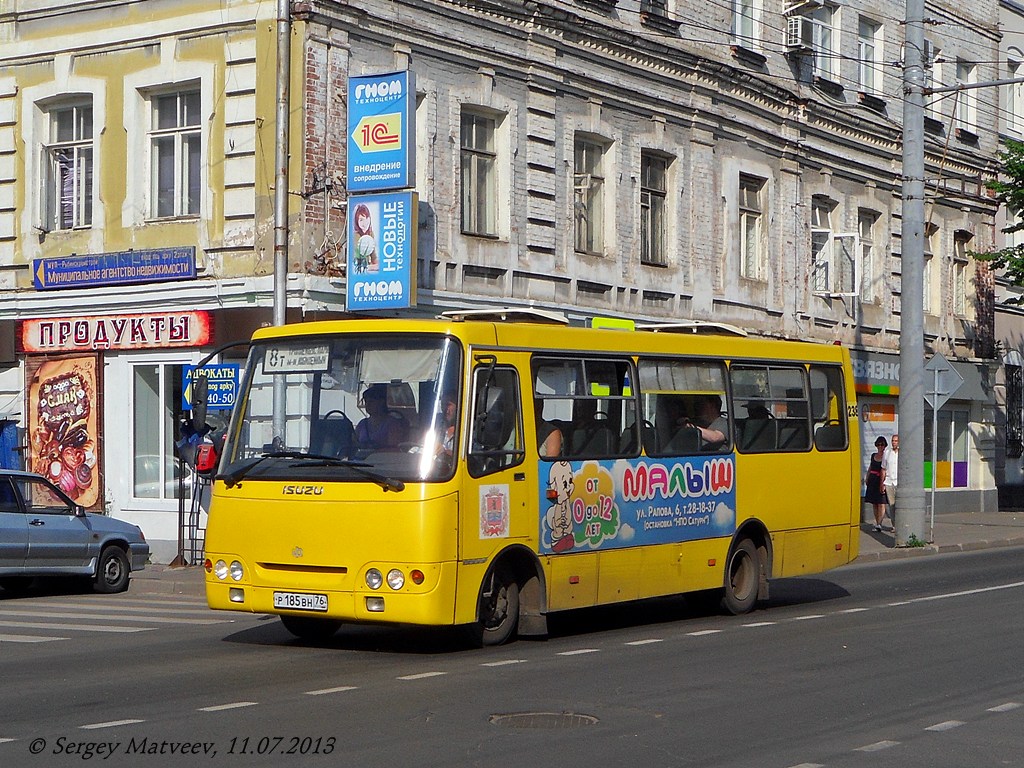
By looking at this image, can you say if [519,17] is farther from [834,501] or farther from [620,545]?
[620,545]

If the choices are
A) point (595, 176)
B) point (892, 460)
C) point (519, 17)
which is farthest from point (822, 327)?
point (519, 17)

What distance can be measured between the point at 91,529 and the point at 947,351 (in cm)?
2504

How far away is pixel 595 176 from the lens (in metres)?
27.4

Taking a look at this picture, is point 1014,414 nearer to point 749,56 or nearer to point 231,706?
point 749,56

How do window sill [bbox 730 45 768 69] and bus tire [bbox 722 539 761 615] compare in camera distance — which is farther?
window sill [bbox 730 45 768 69]

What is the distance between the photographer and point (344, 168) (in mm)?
22219

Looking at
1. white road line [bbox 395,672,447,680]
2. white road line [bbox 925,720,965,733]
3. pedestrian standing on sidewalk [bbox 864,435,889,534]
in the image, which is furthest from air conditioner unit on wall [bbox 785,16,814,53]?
white road line [bbox 925,720,965,733]

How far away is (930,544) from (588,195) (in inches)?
331

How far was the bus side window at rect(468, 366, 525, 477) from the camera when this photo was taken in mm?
12461

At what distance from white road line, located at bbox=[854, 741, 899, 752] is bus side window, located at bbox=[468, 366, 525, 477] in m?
4.53

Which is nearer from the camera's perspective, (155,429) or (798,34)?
(155,429)

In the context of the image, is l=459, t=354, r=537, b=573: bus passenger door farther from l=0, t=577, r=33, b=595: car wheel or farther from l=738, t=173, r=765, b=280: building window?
l=738, t=173, r=765, b=280: building window

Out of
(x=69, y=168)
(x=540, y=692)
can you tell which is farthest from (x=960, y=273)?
(x=540, y=692)

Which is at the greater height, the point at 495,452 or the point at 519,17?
the point at 519,17
